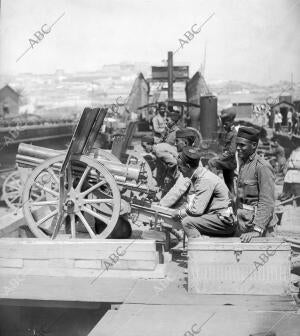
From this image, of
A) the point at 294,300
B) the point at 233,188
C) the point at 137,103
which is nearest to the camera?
the point at 294,300

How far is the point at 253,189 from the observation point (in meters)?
4.34

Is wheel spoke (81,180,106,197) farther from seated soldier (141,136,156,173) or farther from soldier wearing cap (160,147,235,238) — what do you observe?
seated soldier (141,136,156,173)

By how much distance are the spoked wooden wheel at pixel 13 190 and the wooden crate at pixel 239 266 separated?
251 inches

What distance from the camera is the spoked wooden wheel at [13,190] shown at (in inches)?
385

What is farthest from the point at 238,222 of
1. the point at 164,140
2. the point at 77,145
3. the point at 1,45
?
the point at 164,140

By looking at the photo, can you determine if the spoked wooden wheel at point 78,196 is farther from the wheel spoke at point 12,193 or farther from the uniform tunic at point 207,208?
the wheel spoke at point 12,193

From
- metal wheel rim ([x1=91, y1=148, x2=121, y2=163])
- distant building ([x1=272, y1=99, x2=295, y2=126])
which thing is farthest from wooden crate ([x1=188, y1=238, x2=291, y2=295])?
distant building ([x1=272, y1=99, x2=295, y2=126])

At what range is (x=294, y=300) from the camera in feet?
12.3

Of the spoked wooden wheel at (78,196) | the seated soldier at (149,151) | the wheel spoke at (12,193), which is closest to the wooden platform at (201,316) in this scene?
the spoked wooden wheel at (78,196)

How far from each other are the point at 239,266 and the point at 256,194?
30.3 inches

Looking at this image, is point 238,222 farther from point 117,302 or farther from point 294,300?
point 117,302

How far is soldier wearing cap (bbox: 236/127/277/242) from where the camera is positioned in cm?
415

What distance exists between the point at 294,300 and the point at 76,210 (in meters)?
2.19

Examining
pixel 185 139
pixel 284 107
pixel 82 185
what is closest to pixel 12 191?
pixel 185 139
